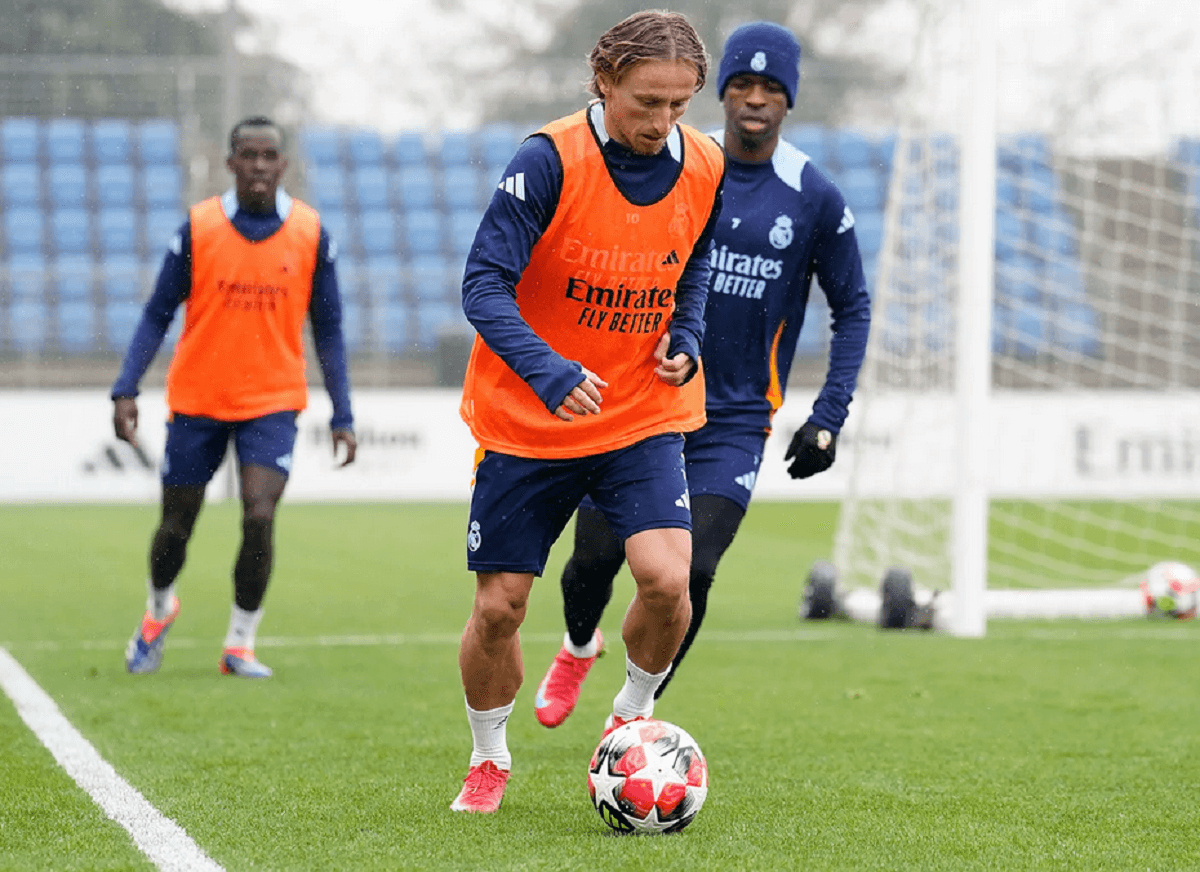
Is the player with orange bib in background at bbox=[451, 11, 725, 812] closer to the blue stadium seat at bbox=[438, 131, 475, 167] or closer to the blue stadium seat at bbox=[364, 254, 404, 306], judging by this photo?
the blue stadium seat at bbox=[364, 254, 404, 306]

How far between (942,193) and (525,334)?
5.88 m

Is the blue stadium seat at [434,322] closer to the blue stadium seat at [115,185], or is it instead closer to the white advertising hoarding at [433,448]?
the white advertising hoarding at [433,448]

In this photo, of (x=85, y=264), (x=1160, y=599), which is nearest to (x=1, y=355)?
(x=85, y=264)

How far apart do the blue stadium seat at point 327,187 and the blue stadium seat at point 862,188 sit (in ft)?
23.3

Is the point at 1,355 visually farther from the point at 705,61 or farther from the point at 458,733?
the point at 705,61

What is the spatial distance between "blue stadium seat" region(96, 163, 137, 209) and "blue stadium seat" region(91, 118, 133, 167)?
15 cm

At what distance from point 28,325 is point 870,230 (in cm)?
1135

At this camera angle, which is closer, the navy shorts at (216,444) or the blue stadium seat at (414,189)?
the navy shorts at (216,444)

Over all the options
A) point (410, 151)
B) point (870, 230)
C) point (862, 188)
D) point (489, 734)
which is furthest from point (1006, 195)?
point (489, 734)

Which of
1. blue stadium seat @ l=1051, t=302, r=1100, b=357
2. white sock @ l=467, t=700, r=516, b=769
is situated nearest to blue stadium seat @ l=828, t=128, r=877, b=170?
blue stadium seat @ l=1051, t=302, r=1100, b=357

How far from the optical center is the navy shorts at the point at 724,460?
5020 mm

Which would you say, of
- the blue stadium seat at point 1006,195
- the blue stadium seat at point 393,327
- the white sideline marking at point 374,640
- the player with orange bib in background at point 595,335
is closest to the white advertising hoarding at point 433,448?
the blue stadium seat at point 393,327

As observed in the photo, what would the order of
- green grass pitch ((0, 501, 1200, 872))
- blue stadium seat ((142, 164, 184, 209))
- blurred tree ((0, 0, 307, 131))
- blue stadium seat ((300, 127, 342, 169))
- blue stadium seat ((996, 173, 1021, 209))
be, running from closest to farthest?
green grass pitch ((0, 501, 1200, 872)), blue stadium seat ((996, 173, 1021, 209)), blurred tree ((0, 0, 307, 131)), blue stadium seat ((142, 164, 184, 209)), blue stadium seat ((300, 127, 342, 169))

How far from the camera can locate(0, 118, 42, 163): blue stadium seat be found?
23.4 m
